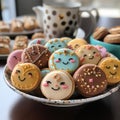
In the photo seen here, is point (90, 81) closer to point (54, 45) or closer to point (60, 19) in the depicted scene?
point (54, 45)

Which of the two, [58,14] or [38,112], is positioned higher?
[58,14]

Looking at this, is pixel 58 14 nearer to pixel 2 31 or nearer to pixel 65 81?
pixel 2 31

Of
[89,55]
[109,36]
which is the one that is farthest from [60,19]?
A: [89,55]

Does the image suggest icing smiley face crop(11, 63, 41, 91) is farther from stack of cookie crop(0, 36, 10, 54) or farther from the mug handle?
the mug handle

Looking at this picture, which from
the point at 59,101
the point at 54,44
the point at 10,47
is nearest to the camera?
the point at 59,101

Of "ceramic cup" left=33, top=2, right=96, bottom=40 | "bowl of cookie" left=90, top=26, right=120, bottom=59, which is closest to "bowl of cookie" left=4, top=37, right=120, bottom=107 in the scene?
"bowl of cookie" left=90, top=26, right=120, bottom=59

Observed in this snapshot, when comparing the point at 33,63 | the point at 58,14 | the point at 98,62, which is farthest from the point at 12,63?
the point at 58,14
